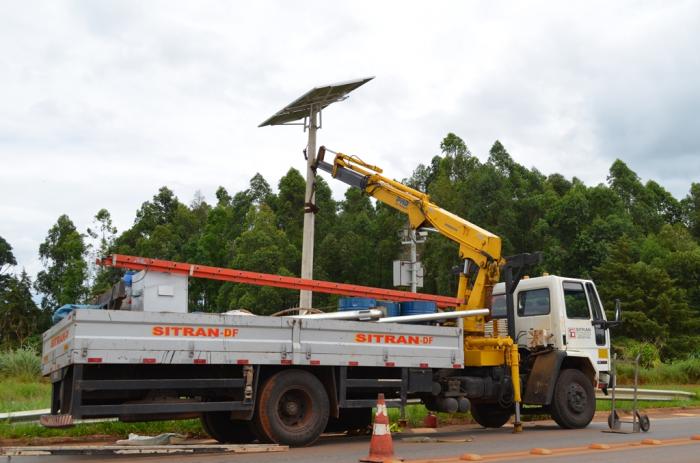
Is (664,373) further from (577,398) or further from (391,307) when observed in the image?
(391,307)

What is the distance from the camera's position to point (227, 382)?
998cm

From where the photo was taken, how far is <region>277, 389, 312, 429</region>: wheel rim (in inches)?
412

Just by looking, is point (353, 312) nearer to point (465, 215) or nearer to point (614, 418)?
point (614, 418)

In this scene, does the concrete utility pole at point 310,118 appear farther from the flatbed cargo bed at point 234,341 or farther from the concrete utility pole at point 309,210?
the flatbed cargo bed at point 234,341

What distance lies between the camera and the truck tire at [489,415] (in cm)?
1444

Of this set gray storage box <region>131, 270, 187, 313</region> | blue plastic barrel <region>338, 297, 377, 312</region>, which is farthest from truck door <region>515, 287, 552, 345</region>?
gray storage box <region>131, 270, 187, 313</region>

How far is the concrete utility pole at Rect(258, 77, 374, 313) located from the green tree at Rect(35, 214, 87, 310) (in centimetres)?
4309

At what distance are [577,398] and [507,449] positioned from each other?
12.0 ft

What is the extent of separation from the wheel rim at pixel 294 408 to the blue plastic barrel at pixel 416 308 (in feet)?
7.44

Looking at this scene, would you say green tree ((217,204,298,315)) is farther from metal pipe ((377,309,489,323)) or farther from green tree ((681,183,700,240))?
green tree ((681,183,700,240))

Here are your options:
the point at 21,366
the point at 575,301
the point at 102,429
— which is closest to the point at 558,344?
the point at 575,301

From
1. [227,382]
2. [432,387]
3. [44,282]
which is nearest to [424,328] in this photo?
[432,387]

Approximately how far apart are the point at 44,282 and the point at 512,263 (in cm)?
6247

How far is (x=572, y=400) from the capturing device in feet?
44.5
